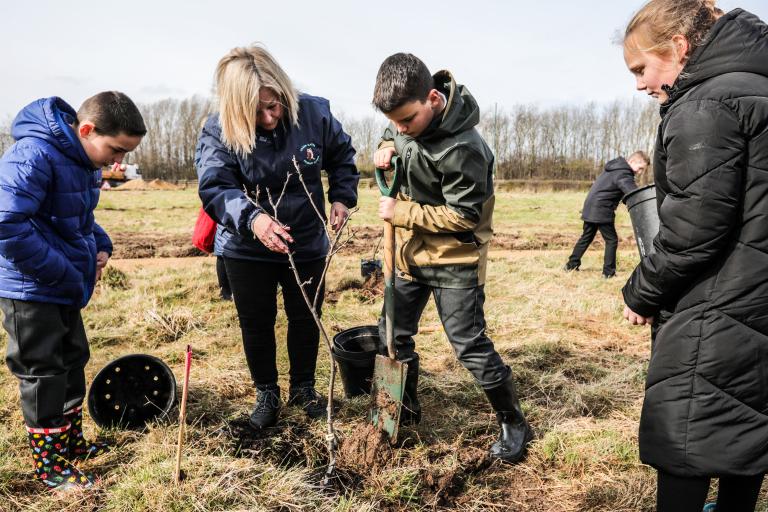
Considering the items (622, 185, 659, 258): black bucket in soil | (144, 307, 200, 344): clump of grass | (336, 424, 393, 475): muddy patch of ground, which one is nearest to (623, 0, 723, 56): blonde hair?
(622, 185, 659, 258): black bucket in soil

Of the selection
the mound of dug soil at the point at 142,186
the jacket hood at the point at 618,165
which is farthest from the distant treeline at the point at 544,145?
the jacket hood at the point at 618,165

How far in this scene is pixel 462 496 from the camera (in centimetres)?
249

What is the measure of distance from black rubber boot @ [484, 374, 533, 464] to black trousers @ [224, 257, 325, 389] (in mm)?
1122

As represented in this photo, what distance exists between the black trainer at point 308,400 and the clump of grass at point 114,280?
3.98 meters

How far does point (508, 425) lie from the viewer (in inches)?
110

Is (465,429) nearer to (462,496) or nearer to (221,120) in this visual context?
(462,496)

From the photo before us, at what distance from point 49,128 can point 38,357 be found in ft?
3.39

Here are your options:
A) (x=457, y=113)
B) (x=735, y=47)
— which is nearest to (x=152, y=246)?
(x=457, y=113)

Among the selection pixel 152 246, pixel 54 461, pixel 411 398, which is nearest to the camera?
pixel 54 461

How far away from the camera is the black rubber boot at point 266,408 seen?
3002 millimetres

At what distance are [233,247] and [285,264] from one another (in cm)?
30

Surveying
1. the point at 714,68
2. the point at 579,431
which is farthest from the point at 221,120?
the point at 579,431

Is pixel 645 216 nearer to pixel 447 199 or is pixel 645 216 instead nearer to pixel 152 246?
pixel 447 199

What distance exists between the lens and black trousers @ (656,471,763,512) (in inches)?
68.1
